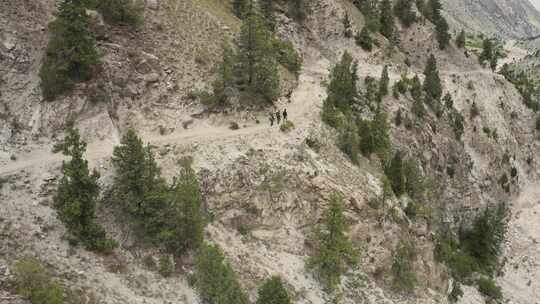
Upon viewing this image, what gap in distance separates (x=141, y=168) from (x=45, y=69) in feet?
57.8

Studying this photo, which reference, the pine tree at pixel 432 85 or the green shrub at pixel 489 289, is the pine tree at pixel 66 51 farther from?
the pine tree at pixel 432 85

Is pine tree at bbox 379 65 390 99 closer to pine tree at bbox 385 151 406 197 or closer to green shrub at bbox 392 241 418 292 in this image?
pine tree at bbox 385 151 406 197

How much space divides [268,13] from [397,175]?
37961 millimetres

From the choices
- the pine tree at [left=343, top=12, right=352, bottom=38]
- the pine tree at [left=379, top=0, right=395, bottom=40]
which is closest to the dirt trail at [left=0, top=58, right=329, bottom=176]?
the pine tree at [left=343, top=12, right=352, bottom=38]

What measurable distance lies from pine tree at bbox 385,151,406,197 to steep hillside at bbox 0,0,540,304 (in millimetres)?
1056

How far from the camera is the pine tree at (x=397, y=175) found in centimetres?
5400

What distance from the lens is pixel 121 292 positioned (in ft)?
96.3

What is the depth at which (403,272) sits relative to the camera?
44.7 meters

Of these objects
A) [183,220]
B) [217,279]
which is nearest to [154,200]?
[183,220]

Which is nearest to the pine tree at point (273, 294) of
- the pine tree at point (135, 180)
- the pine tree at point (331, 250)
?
the pine tree at point (331, 250)

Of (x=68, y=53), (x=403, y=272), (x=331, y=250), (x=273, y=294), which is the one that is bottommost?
(x=403, y=272)

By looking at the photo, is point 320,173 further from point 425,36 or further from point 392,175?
point 425,36

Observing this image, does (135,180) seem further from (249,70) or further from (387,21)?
(387,21)

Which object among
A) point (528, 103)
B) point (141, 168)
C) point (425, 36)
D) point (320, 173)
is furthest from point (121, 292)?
point (528, 103)
